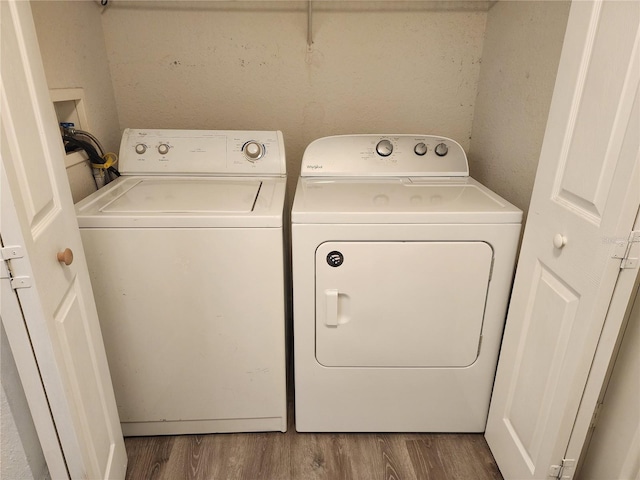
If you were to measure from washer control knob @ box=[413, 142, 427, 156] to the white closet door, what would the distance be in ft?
2.06

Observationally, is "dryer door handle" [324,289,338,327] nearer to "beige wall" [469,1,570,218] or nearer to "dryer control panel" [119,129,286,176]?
"dryer control panel" [119,129,286,176]

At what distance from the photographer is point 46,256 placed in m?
0.88

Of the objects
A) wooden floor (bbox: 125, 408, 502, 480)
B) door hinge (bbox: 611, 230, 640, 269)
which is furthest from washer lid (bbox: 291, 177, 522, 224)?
wooden floor (bbox: 125, 408, 502, 480)

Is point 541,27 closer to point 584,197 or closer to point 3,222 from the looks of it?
point 584,197

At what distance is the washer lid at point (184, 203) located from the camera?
1.26 meters

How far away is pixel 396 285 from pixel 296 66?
1229 mm

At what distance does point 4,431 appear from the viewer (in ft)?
3.04

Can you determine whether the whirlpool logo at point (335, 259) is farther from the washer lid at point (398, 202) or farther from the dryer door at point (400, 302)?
the washer lid at point (398, 202)

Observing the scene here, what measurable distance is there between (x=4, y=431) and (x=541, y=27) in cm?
202

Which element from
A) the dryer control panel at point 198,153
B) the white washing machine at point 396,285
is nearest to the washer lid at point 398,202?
the white washing machine at point 396,285

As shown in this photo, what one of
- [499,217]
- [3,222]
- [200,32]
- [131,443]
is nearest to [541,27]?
[499,217]

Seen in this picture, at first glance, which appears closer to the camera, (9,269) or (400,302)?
(9,269)

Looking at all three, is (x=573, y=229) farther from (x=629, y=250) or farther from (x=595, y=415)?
(x=595, y=415)

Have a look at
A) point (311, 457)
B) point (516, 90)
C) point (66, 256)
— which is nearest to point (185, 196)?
point (66, 256)
